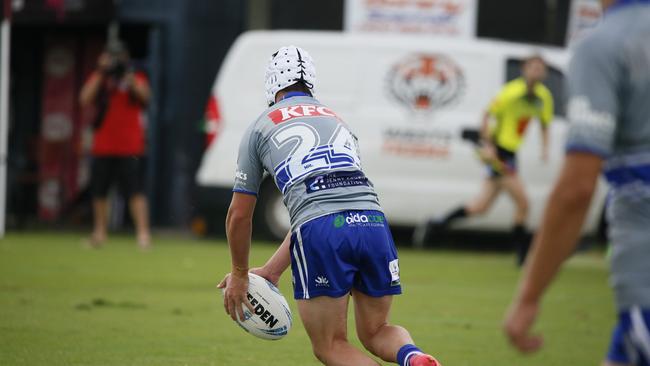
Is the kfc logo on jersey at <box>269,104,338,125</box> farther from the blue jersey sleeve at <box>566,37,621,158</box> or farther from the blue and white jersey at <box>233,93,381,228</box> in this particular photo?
the blue jersey sleeve at <box>566,37,621,158</box>

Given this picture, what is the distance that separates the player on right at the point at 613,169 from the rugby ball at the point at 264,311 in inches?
91.5

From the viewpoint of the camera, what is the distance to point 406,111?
1659 cm

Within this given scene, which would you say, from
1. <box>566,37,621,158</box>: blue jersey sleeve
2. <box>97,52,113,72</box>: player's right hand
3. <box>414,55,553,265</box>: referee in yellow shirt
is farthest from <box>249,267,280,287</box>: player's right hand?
<box>97,52,113,72</box>: player's right hand

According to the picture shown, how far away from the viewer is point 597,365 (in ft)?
25.9

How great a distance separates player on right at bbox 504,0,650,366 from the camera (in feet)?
11.8

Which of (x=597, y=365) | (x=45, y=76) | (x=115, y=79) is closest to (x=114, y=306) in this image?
(x=597, y=365)

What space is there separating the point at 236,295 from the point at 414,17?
1291 centimetres

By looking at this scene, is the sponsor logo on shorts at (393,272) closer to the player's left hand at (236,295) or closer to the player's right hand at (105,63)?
the player's left hand at (236,295)

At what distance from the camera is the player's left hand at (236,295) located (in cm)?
587

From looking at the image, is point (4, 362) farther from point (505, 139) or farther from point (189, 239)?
point (189, 239)

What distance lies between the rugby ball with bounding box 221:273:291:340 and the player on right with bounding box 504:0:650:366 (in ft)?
7.63

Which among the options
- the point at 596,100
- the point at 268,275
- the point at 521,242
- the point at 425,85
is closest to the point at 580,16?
the point at 425,85

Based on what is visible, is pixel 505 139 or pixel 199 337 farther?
pixel 505 139

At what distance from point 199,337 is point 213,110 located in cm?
825
